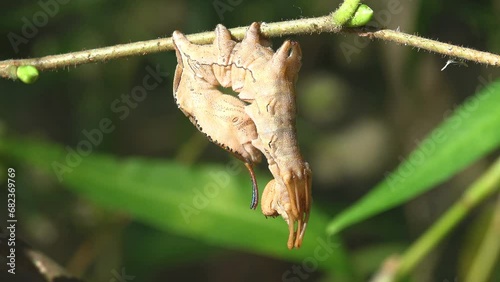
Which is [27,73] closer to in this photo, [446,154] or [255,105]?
[255,105]

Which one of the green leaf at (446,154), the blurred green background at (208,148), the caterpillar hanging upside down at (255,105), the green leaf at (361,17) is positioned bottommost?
the blurred green background at (208,148)

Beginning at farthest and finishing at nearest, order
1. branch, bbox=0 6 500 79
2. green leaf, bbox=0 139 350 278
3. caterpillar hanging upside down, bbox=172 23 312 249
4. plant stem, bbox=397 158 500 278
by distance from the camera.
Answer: green leaf, bbox=0 139 350 278
plant stem, bbox=397 158 500 278
caterpillar hanging upside down, bbox=172 23 312 249
branch, bbox=0 6 500 79

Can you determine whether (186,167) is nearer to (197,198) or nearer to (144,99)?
(197,198)

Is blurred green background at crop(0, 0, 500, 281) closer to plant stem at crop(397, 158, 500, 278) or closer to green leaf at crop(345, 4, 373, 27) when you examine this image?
plant stem at crop(397, 158, 500, 278)

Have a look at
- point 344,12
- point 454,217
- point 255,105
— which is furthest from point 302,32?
point 454,217

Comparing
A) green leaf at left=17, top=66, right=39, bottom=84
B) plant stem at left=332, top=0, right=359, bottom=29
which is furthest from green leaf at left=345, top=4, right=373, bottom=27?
green leaf at left=17, top=66, right=39, bottom=84

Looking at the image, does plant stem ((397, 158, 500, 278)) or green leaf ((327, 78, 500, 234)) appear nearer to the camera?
green leaf ((327, 78, 500, 234))

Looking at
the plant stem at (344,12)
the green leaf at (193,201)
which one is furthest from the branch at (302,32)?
the green leaf at (193,201)

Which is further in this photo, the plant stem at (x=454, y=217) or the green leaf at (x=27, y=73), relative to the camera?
the plant stem at (x=454, y=217)

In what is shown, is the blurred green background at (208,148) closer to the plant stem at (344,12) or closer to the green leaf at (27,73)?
the plant stem at (344,12)
